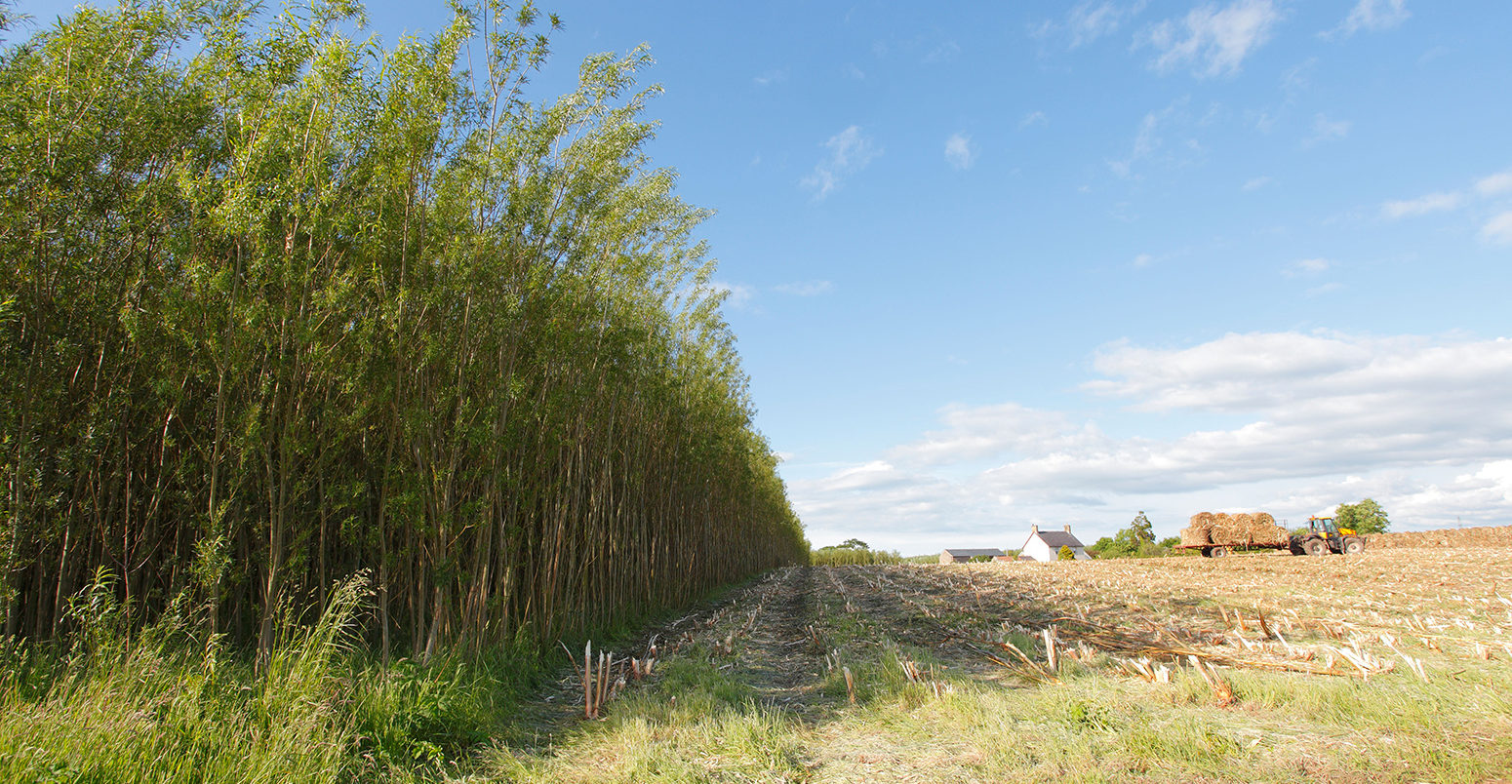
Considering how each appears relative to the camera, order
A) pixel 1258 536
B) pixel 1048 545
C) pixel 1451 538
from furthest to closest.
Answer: pixel 1048 545 < pixel 1451 538 < pixel 1258 536

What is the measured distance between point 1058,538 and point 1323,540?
39725 millimetres

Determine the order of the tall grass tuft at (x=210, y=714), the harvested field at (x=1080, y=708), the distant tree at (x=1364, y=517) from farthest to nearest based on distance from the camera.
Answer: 1. the distant tree at (x=1364, y=517)
2. the harvested field at (x=1080, y=708)
3. the tall grass tuft at (x=210, y=714)

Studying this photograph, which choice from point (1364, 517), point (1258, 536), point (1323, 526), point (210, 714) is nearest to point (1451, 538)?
point (1323, 526)

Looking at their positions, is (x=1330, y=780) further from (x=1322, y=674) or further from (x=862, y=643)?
(x=862, y=643)

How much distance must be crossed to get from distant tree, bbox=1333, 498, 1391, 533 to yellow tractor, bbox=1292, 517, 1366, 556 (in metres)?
33.2

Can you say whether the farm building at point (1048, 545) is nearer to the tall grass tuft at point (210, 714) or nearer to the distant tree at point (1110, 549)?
the distant tree at point (1110, 549)

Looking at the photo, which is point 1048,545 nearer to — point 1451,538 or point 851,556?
point 851,556

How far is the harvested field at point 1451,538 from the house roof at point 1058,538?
3131 centimetres

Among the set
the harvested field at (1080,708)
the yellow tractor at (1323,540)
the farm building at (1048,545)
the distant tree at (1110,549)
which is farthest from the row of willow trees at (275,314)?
the farm building at (1048,545)

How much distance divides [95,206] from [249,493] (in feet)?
6.99

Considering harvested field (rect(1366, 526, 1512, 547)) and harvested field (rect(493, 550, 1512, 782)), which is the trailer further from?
harvested field (rect(493, 550, 1512, 782))

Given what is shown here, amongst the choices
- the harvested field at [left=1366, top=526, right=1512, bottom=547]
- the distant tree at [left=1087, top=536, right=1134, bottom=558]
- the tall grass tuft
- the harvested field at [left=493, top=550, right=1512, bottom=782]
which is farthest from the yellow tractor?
the tall grass tuft

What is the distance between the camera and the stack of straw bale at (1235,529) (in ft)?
90.7

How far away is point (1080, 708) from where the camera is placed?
389 cm
